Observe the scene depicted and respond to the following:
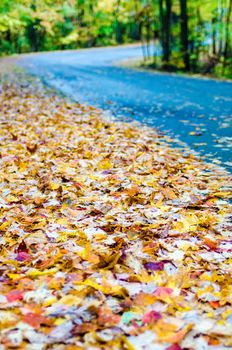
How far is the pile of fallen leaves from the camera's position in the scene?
2.56 m

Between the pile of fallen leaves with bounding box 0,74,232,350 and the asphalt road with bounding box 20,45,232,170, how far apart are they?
1.32m

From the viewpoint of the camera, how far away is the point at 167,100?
1279 cm

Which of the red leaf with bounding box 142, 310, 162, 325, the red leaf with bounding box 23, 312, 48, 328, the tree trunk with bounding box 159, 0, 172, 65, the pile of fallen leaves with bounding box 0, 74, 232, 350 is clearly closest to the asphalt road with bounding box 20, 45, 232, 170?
the pile of fallen leaves with bounding box 0, 74, 232, 350

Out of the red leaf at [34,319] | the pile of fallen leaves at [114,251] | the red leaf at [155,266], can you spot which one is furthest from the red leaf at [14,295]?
the red leaf at [155,266]

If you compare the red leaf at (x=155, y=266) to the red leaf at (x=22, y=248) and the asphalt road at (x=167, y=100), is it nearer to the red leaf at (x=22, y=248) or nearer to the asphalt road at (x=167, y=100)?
the red leaf at (x=22, y=248)

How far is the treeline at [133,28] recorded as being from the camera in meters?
20.3

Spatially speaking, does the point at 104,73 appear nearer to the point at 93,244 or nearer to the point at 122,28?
the point at 93,244

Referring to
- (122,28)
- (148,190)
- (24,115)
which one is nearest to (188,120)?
(24,115)

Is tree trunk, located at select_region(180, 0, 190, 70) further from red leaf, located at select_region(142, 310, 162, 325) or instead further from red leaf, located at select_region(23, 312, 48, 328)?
red leaf, located at select_region(23, 312, 48, 328)

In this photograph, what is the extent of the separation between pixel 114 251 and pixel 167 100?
389 inches

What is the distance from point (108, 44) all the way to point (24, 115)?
42.1 meters

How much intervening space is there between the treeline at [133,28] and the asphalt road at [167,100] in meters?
1.97

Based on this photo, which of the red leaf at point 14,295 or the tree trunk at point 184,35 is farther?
the tree trunk at point 184,35

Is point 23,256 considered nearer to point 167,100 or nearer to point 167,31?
point 167,100
